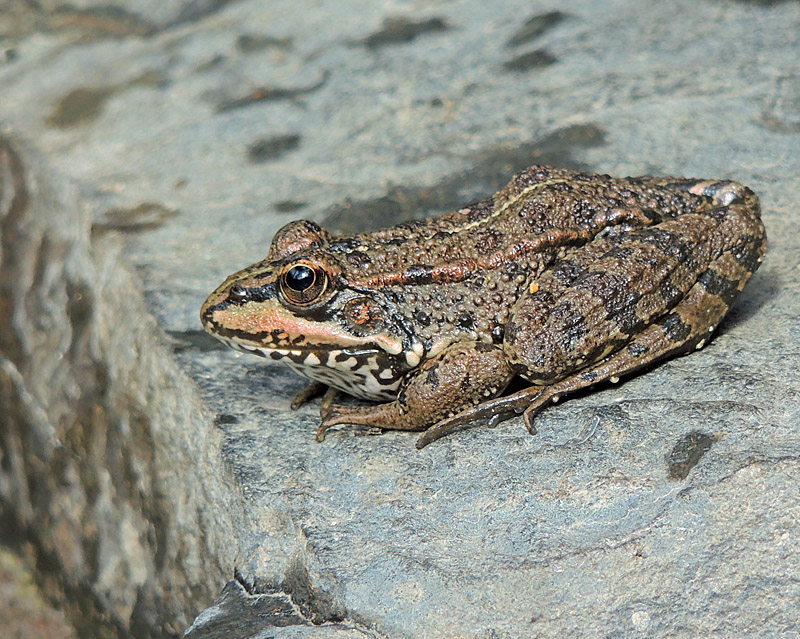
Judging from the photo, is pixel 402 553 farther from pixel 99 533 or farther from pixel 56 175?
pixel 56 175

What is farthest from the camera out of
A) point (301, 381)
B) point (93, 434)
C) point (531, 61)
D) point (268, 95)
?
point (268, 95)

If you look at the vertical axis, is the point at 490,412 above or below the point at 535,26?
below

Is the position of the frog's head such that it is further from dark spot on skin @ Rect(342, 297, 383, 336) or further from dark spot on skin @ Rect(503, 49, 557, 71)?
dark spot on skin @ Rect(503, 49, 557, 71)

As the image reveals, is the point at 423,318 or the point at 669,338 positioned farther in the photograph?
the point at 423,318

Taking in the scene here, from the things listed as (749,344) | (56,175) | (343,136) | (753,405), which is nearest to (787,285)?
(749,344)

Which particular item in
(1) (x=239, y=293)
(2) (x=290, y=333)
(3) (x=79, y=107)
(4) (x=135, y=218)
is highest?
(1) (x=239, y=293)

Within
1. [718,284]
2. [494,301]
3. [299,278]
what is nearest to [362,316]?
[299,278]

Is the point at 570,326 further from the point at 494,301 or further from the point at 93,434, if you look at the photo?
the point at 93,434

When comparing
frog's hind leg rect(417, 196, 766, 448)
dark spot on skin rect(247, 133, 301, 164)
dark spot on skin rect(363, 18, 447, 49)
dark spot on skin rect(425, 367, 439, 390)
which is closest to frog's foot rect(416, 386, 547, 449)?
frog's hind leg rect(417, 196, 766, 448)

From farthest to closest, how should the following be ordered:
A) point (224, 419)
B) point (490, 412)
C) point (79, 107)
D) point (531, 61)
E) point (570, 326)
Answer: point (79, 107), point (531, 61), point (224, 419), point (490, 412), point (570, 326)
